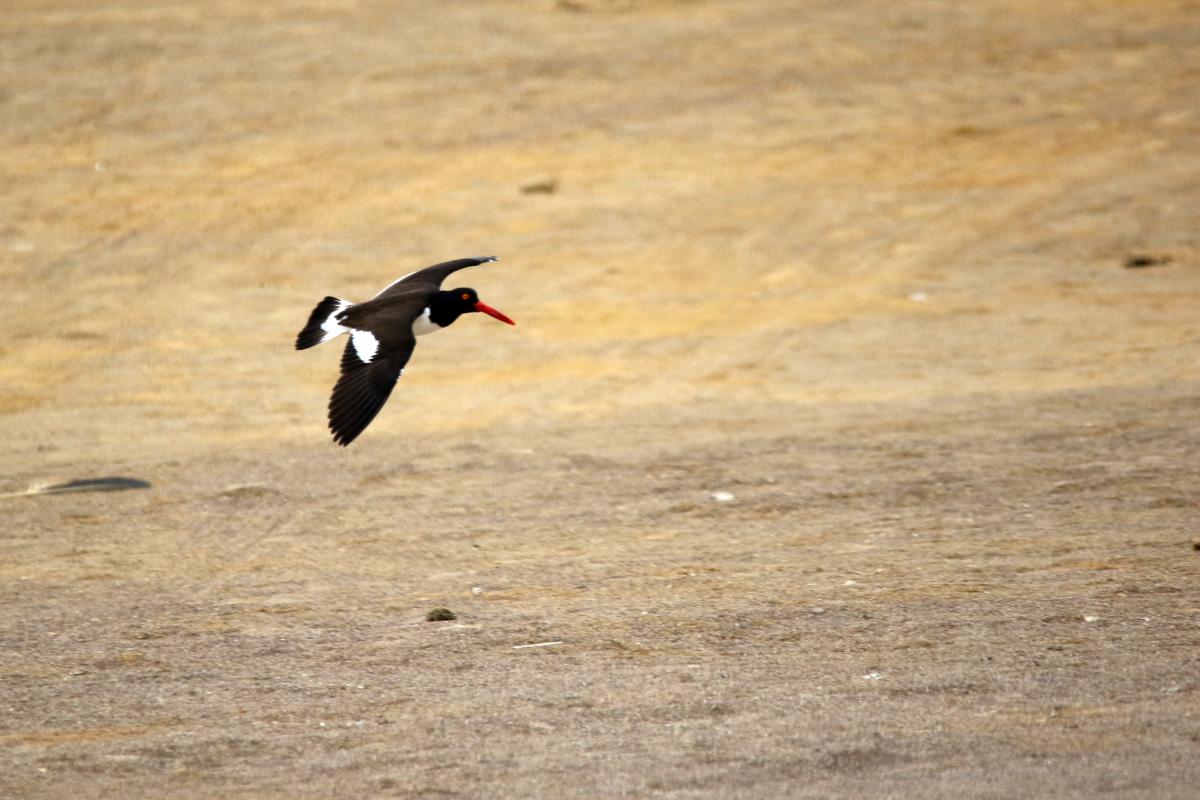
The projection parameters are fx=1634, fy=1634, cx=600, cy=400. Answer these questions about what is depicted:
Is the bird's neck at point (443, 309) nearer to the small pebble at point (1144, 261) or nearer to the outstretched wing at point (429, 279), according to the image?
the outstretched wing at point (429, 279)

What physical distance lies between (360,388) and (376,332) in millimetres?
572

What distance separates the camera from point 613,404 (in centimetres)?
1155

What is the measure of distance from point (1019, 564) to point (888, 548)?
672mm

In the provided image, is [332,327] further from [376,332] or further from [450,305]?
[450,305]

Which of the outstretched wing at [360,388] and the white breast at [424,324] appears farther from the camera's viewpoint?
the white breast at [424,324]

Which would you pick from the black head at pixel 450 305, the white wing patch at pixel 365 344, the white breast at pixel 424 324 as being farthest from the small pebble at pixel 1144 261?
the white wing patch at pixel 365 344

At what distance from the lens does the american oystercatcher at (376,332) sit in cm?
817

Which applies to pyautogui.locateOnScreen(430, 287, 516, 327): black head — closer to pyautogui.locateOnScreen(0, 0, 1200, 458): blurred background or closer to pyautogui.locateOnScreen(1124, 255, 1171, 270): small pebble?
pyautogui.locateOnScreen(0, 0, 1200, 458): blurred background

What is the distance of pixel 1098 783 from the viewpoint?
5.80 m

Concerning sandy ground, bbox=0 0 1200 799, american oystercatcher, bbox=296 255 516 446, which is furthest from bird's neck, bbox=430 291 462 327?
sandy ground, bbox=0 0 1200 799

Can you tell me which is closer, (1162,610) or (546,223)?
(1162,610)

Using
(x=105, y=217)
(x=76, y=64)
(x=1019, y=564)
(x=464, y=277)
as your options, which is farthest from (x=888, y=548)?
(x=76, y=64)

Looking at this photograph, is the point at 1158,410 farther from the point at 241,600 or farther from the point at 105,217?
the point at 105,217

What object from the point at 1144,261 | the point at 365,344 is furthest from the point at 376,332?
the point at 1144,261
